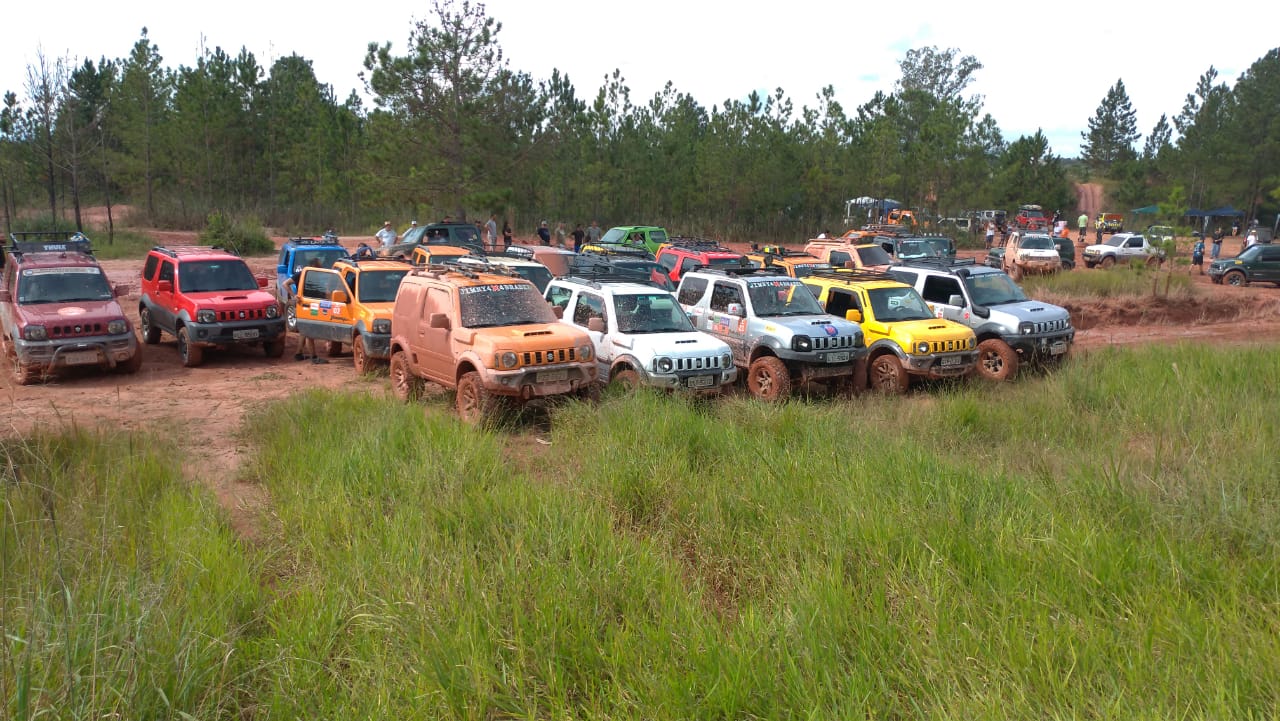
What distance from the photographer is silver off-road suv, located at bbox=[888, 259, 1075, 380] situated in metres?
12.9

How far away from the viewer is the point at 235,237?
33031 millimetres

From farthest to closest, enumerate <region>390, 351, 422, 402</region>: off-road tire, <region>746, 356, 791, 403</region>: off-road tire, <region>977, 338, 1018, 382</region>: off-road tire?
<region>977, 338, 1018, 382</region>: off-road tire, <region>746, 356, 791, 403</region>: off-road tire, <region>390, 351, 422, 402</region>: off-road tire

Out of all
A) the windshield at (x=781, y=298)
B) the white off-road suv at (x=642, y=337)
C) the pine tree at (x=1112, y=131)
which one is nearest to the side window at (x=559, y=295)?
the white off-road suv at (x=642, y=337)

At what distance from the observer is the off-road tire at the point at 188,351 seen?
13.7 metres

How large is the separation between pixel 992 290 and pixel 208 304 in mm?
12858

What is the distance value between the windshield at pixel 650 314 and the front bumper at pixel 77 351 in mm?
7588

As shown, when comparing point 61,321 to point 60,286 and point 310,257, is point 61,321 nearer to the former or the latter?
point 60,286

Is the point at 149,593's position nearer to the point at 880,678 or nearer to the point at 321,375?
the point at 880,678

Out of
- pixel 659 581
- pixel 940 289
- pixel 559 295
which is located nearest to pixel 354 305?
pixel 559 295

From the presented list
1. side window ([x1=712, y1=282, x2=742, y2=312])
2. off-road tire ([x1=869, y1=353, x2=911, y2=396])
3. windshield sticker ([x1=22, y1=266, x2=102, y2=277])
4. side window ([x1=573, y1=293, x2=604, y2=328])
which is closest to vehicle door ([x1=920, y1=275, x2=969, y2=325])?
off-road tire ([x1=869, y1=353, x2=911, y2=396])

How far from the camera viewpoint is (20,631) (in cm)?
386

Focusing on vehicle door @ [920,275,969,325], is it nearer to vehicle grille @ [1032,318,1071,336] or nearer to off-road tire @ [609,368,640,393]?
vehicle grille @ [1032,318,1071,336]

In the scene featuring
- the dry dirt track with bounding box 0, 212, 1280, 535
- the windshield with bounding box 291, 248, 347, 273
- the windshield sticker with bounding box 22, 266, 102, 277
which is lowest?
the dry dirt track with bounding box 0, 212, 1280, 535

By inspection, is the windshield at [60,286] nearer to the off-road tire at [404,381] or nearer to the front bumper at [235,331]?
the front bumper at [235,331]
